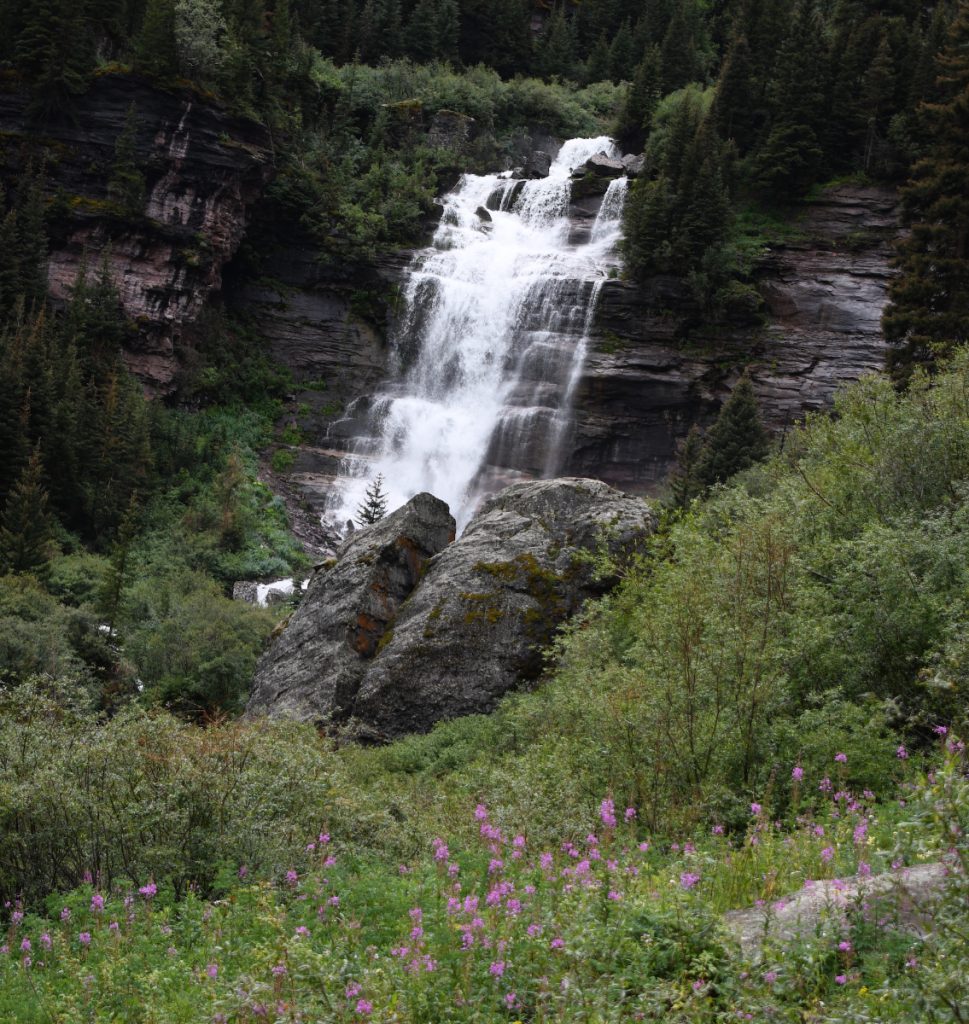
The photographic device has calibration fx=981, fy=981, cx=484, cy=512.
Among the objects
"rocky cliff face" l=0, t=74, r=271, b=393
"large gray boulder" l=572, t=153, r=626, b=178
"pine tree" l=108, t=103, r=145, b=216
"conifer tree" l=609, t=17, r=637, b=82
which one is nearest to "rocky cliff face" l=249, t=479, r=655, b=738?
"rocky cliff face" l=0, t=74, r=271, b=393

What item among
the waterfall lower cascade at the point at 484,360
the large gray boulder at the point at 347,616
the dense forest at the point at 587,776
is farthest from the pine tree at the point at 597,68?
the large gray boulder at the point at 347,616

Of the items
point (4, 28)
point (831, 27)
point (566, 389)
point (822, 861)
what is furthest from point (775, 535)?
point (831, 27)

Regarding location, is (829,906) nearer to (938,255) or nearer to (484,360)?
(938,255)

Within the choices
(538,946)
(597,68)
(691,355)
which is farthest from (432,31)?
(538,946)

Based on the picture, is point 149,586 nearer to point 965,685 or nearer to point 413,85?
point 965,685

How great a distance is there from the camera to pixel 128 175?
162 ft

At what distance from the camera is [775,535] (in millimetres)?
10672

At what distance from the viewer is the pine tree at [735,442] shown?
32.9m

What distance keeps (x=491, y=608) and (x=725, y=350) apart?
112 feet

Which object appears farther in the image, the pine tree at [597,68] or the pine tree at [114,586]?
the pine tree at [597,68]

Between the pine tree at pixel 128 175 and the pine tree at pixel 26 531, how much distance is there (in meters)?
19.1

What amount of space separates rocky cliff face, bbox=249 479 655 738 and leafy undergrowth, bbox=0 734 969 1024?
900 centimetres

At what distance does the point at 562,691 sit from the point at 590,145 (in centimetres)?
5697

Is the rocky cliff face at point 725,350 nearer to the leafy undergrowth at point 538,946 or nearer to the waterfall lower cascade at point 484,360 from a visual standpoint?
the waterfall lower cascade at point 484,360
